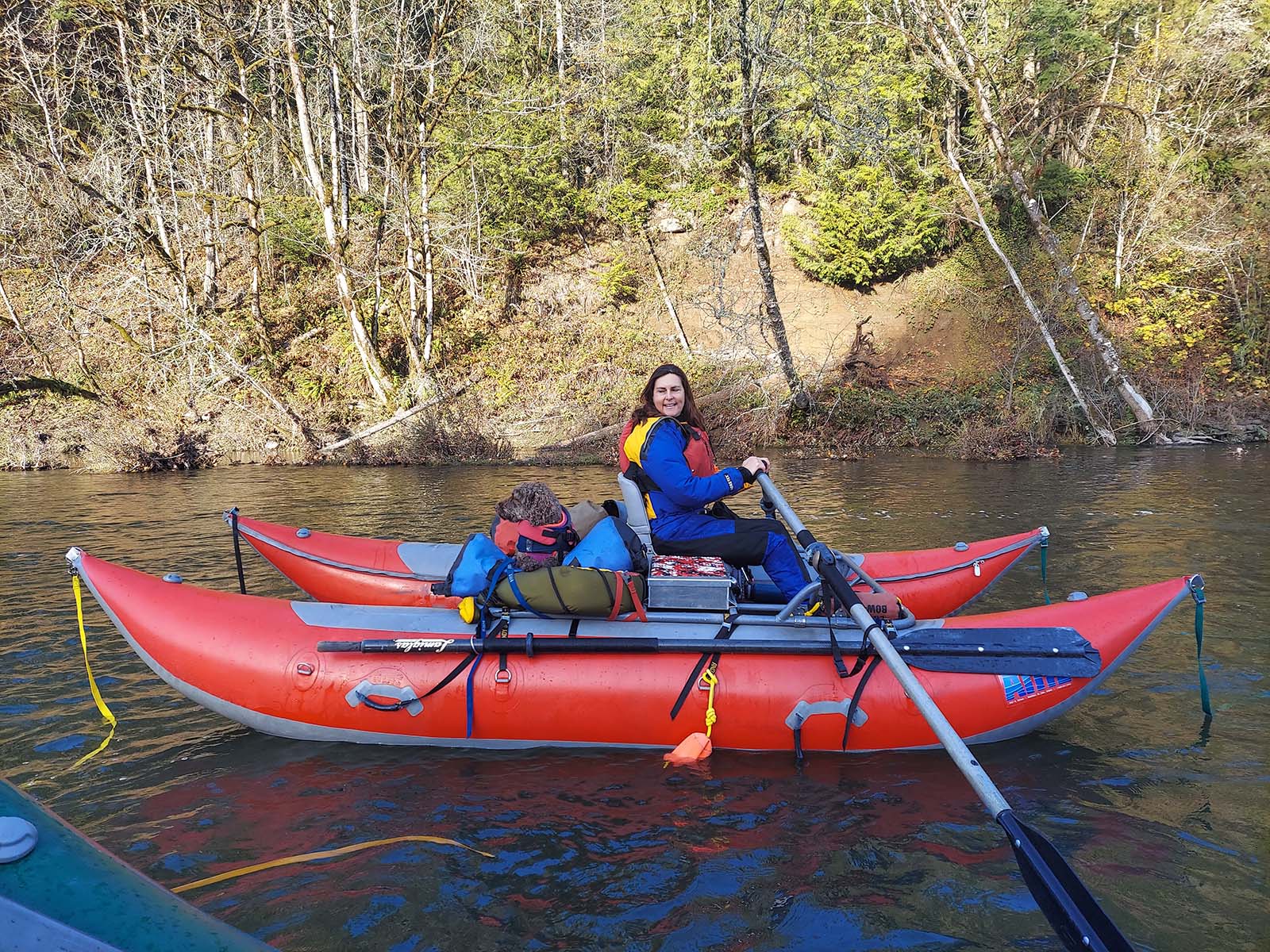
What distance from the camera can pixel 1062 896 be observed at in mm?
2688

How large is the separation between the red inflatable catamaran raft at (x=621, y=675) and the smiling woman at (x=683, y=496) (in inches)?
21.7

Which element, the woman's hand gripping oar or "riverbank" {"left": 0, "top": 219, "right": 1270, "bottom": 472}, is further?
"riverbank" {"left": 0, "top": 219, "right": 1270, "bottom": 472}

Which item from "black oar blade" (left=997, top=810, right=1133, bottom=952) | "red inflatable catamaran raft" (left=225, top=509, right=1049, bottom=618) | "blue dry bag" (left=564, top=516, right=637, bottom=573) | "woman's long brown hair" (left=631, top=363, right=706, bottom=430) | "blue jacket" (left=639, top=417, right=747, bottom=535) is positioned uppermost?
"woman's long brown hair" (left=631, top=363, right=706, bottom=430)

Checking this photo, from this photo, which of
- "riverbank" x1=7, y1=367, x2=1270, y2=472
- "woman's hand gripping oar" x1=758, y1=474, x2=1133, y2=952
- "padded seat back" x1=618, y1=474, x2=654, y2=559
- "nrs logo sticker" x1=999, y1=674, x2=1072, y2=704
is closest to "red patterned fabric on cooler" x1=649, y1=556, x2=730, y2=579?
"padded seat back" x1=618, y1=474, x2=654, y2=559

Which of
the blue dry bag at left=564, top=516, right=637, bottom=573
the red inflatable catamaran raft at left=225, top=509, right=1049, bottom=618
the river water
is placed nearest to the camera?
the river water

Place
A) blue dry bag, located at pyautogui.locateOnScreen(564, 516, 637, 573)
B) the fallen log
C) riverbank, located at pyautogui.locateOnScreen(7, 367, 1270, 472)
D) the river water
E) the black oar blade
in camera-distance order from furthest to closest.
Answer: the fallen log → riverbank, located at pyautogui.locateOnScreen(7, 367, 1270, 472) → blue dry bag, located at pyautogui.locateOnScreen(564, 516, 637, 573) → the river water → the black oar blade

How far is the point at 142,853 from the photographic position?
3.61 m

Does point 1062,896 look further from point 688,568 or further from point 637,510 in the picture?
point 637,510

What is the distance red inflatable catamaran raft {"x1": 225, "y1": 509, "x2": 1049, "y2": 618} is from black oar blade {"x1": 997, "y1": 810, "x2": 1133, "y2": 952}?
2.97 m

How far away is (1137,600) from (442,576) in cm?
426

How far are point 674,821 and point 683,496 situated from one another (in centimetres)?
187

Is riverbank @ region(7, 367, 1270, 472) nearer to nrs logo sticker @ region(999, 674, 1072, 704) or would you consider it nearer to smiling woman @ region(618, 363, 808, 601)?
smiling woman @ region(618, 363, 808, 601)

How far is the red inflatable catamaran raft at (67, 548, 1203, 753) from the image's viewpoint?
4.39 metres

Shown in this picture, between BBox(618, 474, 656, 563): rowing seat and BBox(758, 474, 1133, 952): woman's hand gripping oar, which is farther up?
BBox(618, 474, 656, 563): rowing seat
